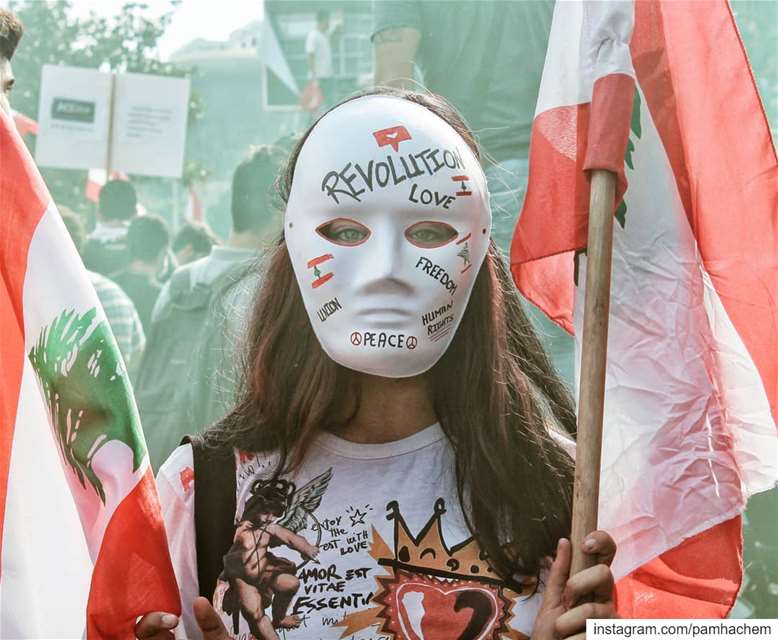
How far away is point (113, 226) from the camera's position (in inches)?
202

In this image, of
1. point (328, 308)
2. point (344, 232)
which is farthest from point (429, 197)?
point (328, 308)

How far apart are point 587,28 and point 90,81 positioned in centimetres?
299

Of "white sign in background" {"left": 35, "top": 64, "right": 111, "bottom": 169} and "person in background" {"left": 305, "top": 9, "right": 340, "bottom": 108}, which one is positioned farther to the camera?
"white sign in background" {"left": 35, "top": 64, "right": 111, "bottom": 169}

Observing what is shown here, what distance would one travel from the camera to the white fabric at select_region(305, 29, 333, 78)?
4457 millimetres

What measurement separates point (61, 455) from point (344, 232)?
2.21 ft

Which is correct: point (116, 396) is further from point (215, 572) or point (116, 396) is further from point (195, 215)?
point (195, 215)

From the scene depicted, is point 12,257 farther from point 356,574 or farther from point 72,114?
point 72,114

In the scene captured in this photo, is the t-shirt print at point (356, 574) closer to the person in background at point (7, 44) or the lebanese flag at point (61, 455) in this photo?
the lebanese flag at point (61, 455)

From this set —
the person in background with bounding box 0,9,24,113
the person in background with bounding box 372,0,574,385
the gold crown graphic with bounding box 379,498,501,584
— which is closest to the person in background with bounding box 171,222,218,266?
the person in background with bounding box 372,0,574,385

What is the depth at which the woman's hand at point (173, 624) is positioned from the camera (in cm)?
205

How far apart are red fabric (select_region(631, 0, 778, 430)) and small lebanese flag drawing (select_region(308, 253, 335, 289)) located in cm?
73

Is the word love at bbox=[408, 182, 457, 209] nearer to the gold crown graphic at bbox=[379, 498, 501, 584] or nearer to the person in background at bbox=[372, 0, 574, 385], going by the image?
the gold crown graphic at bbox=[379, 498, 501, 584]

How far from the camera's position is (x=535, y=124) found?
2.52 meters

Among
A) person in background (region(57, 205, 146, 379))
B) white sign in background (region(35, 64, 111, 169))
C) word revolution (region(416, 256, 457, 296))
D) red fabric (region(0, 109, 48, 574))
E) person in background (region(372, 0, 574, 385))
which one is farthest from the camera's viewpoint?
white sign in background (region(35, 64, 111, 169))
